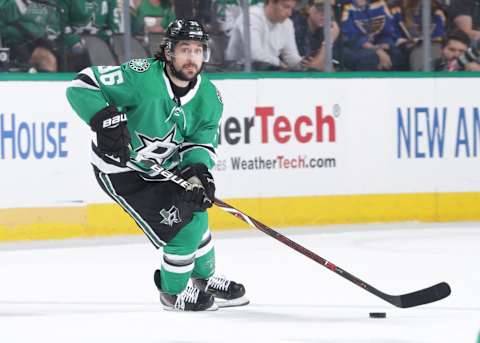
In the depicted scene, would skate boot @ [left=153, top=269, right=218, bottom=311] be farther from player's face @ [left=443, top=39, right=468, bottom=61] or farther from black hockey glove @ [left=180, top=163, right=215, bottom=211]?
player's face @ [left=443, top=39, right=468, bottom=61]

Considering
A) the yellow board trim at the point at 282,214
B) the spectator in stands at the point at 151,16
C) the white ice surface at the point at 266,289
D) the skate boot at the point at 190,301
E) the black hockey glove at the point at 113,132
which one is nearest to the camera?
the white ice surface at the point at 266,289

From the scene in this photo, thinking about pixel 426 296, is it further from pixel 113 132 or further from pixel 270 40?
pixel 270 40

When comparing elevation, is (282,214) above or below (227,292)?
below

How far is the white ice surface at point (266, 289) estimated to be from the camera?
146 inches

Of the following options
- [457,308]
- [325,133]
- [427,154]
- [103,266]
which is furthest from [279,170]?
[457,308]

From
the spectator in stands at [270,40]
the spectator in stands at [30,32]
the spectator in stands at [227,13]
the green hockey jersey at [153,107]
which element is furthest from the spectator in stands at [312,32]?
the green hockey jersey at [153,107]

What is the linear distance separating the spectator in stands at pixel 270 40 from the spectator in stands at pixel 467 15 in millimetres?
1011

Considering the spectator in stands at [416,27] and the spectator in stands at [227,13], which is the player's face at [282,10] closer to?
the spectator in stands at [227,13]

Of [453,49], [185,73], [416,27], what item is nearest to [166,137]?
[185,73]

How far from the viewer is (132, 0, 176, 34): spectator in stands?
6.46 meters

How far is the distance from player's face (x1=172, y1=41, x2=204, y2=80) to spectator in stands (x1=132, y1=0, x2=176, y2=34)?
8.36 ft

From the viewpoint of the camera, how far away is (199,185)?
3.98 metres

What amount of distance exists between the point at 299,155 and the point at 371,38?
35.0 inches

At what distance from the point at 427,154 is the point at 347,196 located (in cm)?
56
